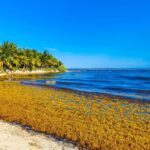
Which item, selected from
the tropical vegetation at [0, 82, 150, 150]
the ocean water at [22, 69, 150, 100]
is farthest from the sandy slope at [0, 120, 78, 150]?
the ocean water at [22, 69, 150, 100]

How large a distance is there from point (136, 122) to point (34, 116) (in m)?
7.06

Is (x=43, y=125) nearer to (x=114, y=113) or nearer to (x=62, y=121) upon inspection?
(x=62, y=121)

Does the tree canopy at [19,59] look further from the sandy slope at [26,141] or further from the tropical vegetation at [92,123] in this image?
the sandy slope at [26,141]

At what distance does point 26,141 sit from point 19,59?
271ft

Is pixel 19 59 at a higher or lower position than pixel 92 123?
higher

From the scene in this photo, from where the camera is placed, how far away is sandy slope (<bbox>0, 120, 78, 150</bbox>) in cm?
973

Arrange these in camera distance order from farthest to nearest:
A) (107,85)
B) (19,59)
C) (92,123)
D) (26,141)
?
(19,59) < (107,85) < (92,123) < (26,141)

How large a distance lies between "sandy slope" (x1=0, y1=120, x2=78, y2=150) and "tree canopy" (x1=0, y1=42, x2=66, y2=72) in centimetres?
6295

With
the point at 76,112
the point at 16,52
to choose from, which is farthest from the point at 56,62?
the point at 76,112

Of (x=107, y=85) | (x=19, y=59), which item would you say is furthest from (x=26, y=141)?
(x=19, y=59)

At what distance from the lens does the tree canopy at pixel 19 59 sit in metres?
77.2

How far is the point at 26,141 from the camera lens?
34.2 feet

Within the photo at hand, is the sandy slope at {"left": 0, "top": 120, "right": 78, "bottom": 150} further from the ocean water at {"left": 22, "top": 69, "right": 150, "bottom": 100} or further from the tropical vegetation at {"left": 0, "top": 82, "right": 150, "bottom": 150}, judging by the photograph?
the ocean water at {"left": 22, "top": 69, "right": 150, "bottom": 100}

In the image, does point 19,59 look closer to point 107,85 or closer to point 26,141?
point 107,85
